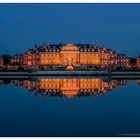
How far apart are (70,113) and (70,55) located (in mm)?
22624

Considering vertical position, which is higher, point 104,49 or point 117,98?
point 104,49

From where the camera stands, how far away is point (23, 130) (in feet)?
14.9

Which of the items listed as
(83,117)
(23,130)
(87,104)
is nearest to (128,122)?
(83,117)

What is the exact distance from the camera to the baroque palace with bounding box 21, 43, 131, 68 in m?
28.4

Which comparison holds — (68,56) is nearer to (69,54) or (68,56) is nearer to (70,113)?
(69,54)

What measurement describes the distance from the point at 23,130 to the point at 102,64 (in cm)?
2424

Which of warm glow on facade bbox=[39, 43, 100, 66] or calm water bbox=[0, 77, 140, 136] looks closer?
calm water bbox=[0, 77, 140, 136]

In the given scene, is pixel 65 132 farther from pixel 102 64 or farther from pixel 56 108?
pixel 102 64

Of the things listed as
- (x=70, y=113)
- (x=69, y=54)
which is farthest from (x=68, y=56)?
(x=70, y=113)

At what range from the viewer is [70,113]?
18.7ft

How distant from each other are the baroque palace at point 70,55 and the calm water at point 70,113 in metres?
19.7

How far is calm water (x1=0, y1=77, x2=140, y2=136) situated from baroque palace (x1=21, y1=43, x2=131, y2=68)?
19.7 metres

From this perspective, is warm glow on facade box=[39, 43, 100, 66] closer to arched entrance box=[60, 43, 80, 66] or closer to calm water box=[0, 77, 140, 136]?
arched entrance box=[60, 43, 80, 66]

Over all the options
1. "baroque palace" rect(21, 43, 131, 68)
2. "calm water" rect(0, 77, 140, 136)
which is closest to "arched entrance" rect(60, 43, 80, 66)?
"baroque palace" rect(21, 43, 131, 68)
